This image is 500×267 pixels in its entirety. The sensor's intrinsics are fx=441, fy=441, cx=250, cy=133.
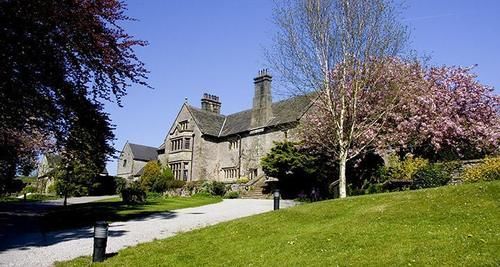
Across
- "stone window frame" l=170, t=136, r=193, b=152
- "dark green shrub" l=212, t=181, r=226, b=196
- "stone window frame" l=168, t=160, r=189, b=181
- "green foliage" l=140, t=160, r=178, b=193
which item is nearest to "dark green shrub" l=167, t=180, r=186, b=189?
"green foliage" l=140, t=160, r=178, b=193

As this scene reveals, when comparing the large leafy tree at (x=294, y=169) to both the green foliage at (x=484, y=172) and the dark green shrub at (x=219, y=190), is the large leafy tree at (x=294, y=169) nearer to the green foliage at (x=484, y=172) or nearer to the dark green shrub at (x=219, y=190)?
the dark green shrub at (x=219, y=190)

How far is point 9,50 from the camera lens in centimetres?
1380

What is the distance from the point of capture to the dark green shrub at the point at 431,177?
21.2m

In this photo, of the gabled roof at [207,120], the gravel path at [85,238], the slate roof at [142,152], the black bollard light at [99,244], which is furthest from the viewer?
the slate roof at [142,152]

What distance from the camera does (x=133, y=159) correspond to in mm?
65000

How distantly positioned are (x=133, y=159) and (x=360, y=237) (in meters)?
58.3

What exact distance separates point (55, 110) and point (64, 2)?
4.08 m

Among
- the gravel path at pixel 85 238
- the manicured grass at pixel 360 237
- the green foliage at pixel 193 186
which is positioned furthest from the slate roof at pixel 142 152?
the manicured grass at pixel 360 237

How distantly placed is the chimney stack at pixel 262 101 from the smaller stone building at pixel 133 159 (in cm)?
2658

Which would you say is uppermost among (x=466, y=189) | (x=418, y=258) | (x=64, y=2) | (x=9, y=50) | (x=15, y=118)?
(x=64, y=2)

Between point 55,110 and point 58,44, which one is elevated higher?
point 58,44

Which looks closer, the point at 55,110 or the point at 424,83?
the point at 55,110

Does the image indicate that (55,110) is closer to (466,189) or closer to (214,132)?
(466,189)

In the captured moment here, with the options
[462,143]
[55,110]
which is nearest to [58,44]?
[55,110]
